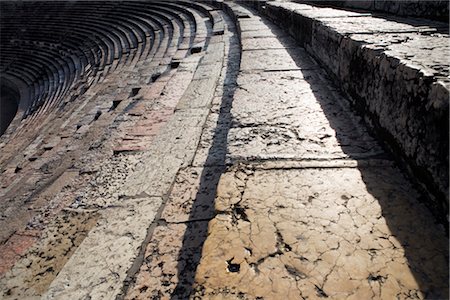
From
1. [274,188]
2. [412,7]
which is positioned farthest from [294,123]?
[412,7]

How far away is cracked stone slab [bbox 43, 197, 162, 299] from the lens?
1.22 meters

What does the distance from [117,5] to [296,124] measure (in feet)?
47.6

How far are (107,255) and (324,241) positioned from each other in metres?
0.91

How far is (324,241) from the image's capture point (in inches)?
41.3

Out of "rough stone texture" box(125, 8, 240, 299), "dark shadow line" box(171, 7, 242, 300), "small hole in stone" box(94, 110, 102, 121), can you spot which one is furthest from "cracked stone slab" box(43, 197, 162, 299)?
"small hole in stone" box(94, 110, 102, 121)

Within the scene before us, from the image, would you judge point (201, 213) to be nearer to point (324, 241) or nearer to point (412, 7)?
point (324, 241)

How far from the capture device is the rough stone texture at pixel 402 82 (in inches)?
39.6

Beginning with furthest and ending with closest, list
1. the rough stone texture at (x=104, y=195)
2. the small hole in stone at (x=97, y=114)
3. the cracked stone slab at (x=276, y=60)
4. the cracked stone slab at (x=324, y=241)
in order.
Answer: the small hole in stone at (x=97, y=114)
the cracked stone slab at (x=276, y=60)
the rough stone texture at (x=104, y=195)
the cracked stone slab at (x=324, y=241)

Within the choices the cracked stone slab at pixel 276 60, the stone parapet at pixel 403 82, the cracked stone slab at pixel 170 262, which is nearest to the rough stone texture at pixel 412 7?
the stone parapet at pixel 403 82

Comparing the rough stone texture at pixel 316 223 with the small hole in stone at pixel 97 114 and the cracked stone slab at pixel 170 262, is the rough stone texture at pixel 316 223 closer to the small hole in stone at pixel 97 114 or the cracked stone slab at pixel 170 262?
the cracked stone slab at pixel 170 262

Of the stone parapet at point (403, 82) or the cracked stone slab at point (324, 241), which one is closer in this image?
the cracked stone slab at point (324, 241)

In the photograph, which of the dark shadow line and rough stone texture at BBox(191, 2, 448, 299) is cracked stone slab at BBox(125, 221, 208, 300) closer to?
the dark shadow line

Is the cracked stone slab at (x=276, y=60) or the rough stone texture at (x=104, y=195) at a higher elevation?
the cracked stone slab at (x=276, y=60)

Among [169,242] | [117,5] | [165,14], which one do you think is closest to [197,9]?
[165,14]
